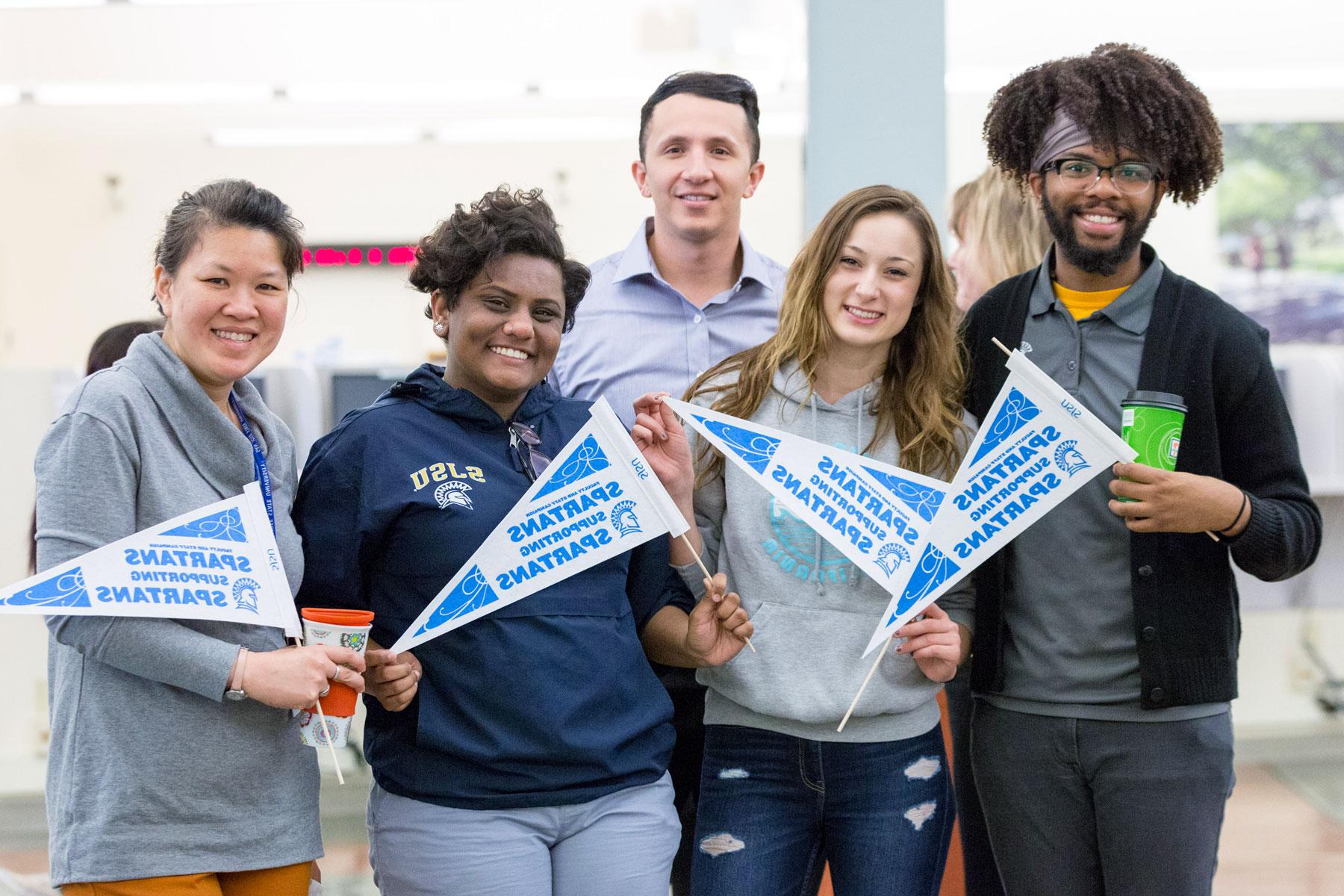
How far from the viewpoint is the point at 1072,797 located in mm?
1932

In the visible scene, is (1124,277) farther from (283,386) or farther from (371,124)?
(371,124)

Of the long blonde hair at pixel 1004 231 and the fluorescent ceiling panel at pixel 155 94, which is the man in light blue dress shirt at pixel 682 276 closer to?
the long blonde hair at pixel 1004 231

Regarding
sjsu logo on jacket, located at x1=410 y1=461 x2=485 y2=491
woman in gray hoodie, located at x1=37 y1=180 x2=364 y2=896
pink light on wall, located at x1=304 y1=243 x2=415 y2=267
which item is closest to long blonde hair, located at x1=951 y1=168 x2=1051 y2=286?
sjsu logo on jacket, located at x1=410 y1=461 x2=485 y2=491

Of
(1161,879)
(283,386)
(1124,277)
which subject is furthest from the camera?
(283,386)

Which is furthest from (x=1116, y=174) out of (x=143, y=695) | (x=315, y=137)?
(x=315, y=137)

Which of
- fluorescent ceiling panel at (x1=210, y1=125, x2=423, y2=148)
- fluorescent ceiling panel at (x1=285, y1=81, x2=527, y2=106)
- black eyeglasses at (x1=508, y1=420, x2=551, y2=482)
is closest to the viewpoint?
black eyeglasses at (x1=508, y1=420, x2=551, y2=482)

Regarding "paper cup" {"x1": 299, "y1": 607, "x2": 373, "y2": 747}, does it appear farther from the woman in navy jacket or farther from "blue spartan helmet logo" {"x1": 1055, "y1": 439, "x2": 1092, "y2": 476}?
"blue spartan helmet logo" {"x1": 1055, "y1": 439, "x2": 1092, "y2": 476}

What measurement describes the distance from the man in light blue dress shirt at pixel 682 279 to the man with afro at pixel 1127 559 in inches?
22.9

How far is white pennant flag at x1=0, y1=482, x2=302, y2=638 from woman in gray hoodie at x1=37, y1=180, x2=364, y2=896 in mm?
32

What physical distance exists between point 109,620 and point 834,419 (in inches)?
43.2

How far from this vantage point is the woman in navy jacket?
170 centimetres

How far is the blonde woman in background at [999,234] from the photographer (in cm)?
260

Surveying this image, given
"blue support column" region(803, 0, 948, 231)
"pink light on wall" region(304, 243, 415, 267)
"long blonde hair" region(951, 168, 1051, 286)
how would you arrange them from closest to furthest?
1. "long blonde hair" region(951, 168, 1051, 286)
2. "blue support column" region(803, 0, 948, 231)
3. "pink light on wall" region(304, 243, 415, 267)

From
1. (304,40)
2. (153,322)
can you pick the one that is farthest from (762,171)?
(304,40)
